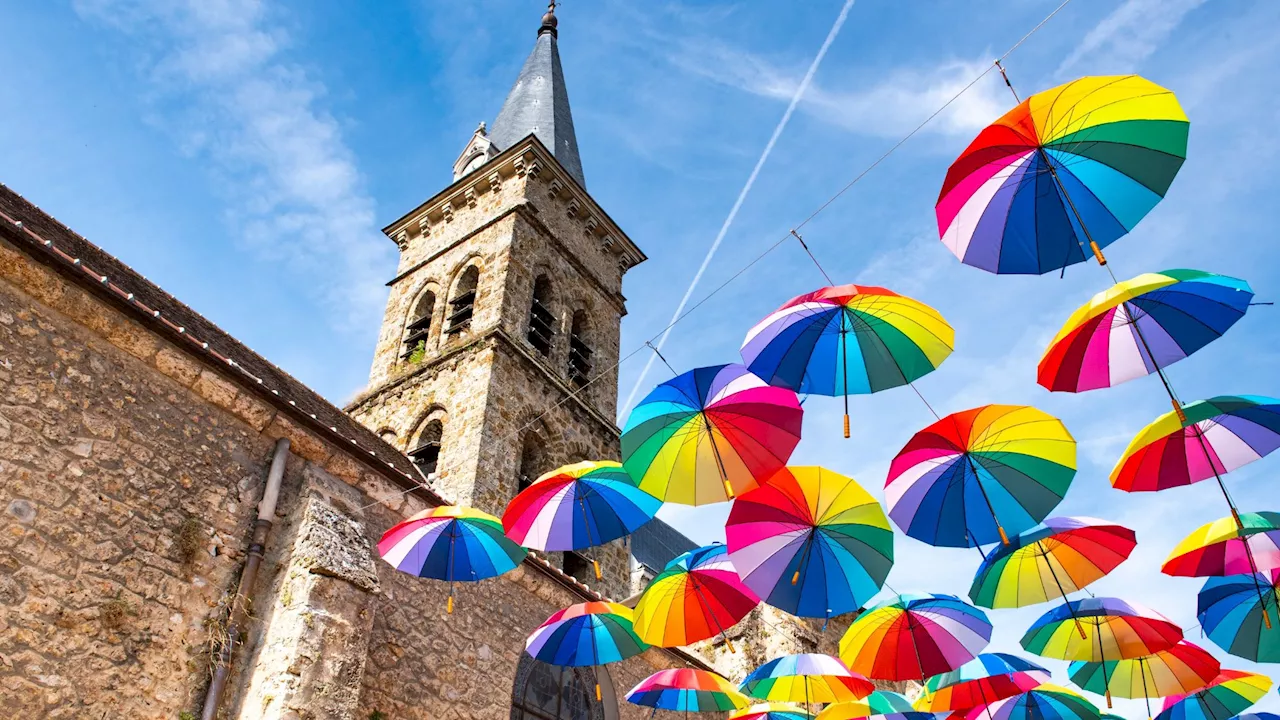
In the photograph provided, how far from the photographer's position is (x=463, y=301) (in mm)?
17547

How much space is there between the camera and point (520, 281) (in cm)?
1694

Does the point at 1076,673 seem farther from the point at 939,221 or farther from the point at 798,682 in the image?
the point at 939,221

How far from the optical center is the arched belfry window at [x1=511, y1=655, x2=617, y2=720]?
29.8 feet

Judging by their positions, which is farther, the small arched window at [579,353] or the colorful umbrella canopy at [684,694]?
the small arched window at [579,353]

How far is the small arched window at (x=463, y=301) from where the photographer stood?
1684cm

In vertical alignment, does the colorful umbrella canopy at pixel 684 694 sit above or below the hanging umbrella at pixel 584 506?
below

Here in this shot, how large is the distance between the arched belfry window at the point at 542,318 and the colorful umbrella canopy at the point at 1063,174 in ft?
39.6

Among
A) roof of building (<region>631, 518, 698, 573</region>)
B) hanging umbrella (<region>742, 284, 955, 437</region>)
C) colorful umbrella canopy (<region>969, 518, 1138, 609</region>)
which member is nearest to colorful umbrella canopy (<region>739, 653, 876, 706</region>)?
colorful umbrella canopy (<region>969, 518, 1138, 609</region>)

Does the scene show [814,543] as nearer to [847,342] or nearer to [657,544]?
[847,342]

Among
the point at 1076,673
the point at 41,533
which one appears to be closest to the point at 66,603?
the point at 41,533

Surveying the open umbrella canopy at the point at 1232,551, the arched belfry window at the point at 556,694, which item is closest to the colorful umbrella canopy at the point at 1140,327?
the open umbrella canopy at the point at 1232,551

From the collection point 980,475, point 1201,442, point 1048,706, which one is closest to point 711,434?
point 980,475

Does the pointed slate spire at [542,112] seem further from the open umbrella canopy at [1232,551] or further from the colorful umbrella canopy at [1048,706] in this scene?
the open umbrella canopy at [1232,551]

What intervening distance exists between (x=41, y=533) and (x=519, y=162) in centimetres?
1400
